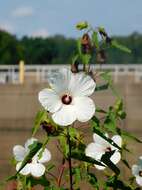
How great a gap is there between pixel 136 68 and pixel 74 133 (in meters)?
14.4

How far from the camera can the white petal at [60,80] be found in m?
1.63

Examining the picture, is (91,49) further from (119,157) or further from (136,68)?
(136,68)

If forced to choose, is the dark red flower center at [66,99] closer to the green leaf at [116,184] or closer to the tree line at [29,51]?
the green leaf at [116,184]

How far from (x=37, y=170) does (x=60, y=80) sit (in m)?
0.53

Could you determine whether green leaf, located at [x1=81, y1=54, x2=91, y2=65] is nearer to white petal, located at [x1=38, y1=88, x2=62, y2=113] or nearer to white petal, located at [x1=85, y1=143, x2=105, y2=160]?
white petal, located at [x1=38, y1=88, x2=62, y2=113]

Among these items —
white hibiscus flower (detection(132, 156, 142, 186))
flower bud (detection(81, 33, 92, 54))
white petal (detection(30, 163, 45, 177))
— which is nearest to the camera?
flower bud (detection(81, 33, 92, 54))

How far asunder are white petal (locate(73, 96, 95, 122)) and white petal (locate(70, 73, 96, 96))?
0.02 metres

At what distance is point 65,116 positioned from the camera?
163 cm

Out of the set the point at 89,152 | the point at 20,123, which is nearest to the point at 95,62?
the point at 89,152

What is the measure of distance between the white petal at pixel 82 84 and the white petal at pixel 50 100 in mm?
51

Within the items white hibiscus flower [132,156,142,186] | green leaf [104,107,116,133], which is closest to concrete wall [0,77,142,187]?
white hibiscus flower [132,156,142,186]

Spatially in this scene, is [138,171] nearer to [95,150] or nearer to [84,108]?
[95,150]

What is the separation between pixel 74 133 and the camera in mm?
1765

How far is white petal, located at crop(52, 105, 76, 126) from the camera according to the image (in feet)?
5.30
